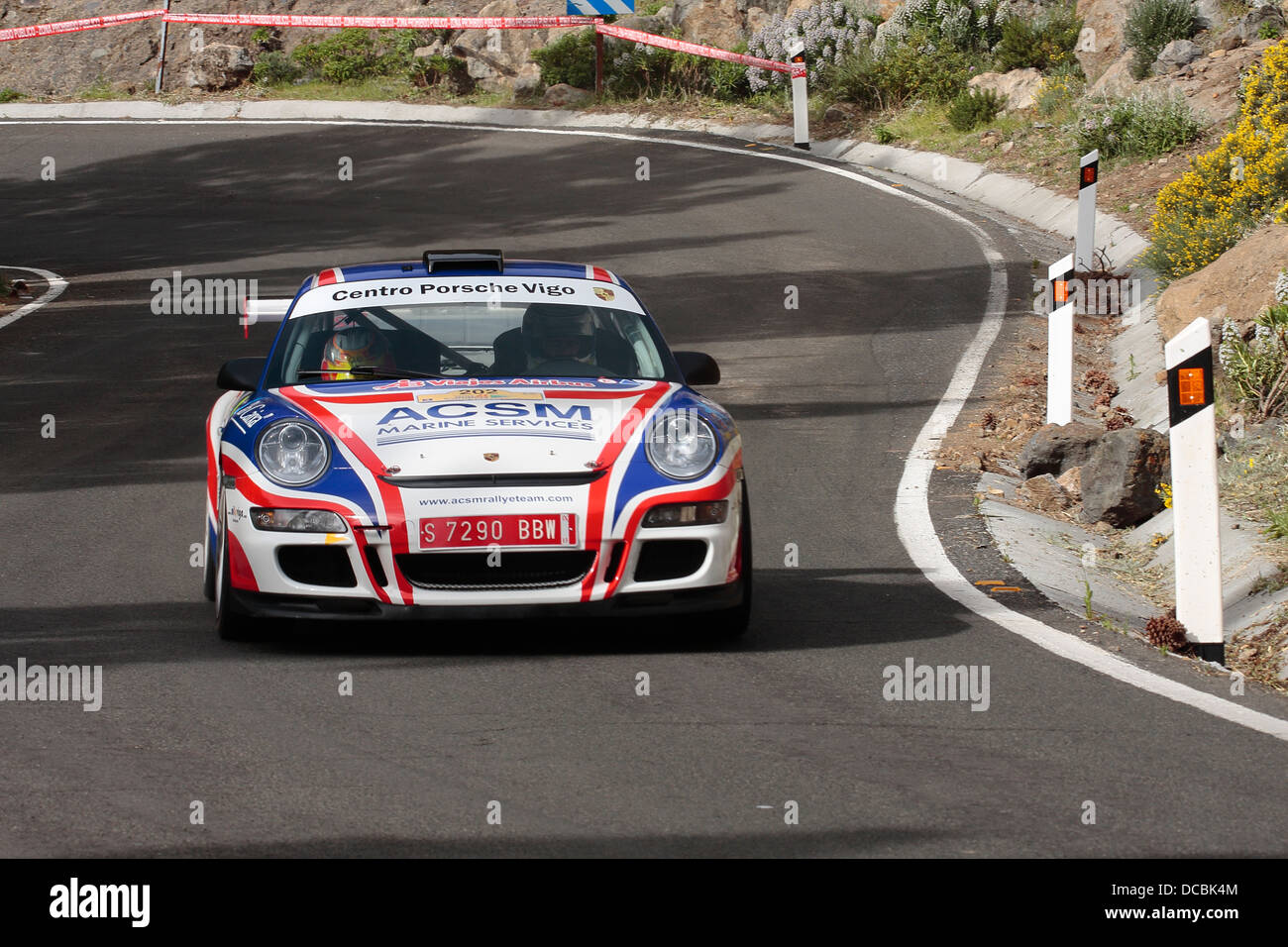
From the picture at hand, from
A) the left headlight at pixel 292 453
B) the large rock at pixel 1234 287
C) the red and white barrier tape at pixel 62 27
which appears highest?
the red and white barrier tape at pixel 62 27

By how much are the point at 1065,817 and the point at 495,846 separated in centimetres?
158

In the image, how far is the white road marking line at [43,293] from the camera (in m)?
17.4

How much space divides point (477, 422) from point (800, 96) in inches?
750

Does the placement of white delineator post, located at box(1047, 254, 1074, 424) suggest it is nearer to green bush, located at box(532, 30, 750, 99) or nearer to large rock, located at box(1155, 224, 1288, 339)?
large rock, located at box(1155, 224, 1288, 339)

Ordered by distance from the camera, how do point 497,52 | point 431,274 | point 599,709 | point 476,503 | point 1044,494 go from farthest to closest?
point 497,52, point 1044,494, point 431,274, point 476,503, point 599,709

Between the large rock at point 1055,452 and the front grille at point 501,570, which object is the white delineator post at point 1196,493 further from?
the large rock at point 1055,452

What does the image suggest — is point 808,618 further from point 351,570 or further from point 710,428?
point 351,570

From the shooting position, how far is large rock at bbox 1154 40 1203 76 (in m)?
22.8

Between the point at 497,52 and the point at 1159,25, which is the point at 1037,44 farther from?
the point at 497,52

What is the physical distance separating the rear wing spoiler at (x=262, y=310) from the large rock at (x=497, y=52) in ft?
44.8

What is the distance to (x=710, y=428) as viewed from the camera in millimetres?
7277

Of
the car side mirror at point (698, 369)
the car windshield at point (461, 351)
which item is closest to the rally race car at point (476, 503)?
the car windshield at point (461, 351)

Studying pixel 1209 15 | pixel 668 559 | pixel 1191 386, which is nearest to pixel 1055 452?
pixel 1191 386

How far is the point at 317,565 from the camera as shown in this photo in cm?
693
